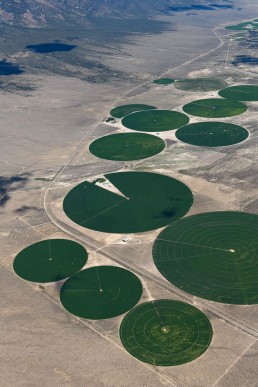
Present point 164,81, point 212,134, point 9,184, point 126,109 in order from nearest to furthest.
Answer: point 9,184
point 212,134
point 126,109
point 164,81

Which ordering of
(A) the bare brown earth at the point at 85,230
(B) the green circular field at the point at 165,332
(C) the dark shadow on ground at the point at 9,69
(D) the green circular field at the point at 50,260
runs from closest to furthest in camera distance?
1. (A) the bare brown earth at the point at 85,230
2. (B) the green circular field at the point at 165,332
3. (D) the green circular field at the point at 50,260
4. (C) the dark shadow on ground at the point at 9,69

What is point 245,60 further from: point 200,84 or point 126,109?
point 126,109

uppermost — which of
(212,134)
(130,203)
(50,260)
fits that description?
(212,134)

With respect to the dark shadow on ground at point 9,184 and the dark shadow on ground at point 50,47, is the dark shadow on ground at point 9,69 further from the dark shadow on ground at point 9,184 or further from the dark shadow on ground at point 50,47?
the dark shadow on ground at point 9,184

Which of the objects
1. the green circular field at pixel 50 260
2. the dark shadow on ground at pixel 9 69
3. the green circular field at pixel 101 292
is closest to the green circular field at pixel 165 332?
the green circular field at pixel 101 292

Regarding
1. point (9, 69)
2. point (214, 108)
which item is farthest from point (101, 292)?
point (9, 69)

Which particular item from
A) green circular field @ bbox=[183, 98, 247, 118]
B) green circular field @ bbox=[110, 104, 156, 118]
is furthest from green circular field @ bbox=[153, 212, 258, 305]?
green circular field @ bbox=[110, 104, 156, 118]

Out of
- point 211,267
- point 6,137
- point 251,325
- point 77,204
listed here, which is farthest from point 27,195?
point 251,325

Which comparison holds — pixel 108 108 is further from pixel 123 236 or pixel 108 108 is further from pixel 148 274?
pixel 148 274
